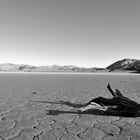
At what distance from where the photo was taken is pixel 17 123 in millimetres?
4371

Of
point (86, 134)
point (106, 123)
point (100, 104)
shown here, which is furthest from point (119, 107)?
point (86, 134)

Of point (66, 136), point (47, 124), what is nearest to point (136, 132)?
point (66, 136)

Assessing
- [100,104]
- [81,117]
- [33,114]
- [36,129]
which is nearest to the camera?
[36,129]

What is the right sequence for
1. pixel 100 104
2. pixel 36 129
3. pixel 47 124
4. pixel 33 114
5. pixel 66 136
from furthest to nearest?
pixel 100 104 → pixel 33 114 → pixel 47 124 → pixel 36 129 → pixel 66 136

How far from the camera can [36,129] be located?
396 centimetres

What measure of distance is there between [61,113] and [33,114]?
2.71 feet

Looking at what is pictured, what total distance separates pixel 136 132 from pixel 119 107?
A: 1634mm

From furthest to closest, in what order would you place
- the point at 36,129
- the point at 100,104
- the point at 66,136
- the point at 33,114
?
Result: the point at 100,104 < the point at 33,114 < the point at 36,129 < the point at 66,136

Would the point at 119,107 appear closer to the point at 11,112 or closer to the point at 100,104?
the point at 100,104

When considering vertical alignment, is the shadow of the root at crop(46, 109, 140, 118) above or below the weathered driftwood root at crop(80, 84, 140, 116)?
below

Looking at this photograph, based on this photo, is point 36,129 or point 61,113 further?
point 61,113

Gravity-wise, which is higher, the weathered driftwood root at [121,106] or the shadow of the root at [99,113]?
the weathered driftwood root at [121,106]

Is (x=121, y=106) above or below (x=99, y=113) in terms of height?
above

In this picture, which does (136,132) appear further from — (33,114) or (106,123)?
(33,114)
